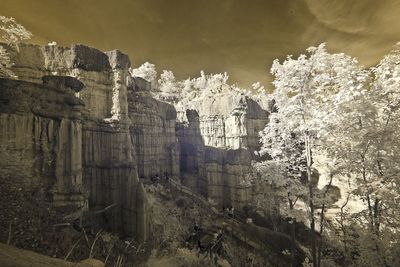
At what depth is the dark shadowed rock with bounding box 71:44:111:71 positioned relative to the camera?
19000 mm

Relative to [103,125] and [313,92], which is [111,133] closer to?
[103,125]

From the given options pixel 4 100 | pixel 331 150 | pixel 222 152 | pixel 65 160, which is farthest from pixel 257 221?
pixel 4 100

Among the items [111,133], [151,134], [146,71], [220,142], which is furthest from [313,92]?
[146,71]

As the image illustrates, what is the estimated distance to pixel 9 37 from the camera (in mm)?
17969

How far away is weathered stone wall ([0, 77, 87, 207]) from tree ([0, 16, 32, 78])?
176 inches

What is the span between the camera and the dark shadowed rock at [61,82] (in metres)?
14.5

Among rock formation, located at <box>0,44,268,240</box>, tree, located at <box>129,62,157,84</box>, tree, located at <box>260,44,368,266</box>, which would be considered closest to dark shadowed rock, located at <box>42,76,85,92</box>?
rock formation, located at <box>0,44,268,240</box>

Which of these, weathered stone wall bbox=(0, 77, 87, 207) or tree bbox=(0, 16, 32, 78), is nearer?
weathered stone wall bbox=(0, 77, 87, 207)

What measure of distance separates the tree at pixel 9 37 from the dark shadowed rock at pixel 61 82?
3.68m

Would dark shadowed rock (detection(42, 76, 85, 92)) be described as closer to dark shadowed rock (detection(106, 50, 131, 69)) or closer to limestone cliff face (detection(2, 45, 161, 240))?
limestone cliff face (detection(2, 45, 161, 240))

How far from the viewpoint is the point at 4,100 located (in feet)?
38.7

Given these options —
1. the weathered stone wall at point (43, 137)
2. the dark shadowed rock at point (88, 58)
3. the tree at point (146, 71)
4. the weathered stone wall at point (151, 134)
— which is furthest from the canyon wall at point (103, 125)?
the tree at point (146, 71)

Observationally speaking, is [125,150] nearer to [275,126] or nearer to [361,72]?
[275,126]

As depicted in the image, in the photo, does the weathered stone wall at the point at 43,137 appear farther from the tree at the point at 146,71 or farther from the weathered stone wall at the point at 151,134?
the tree at the point at 146,71
